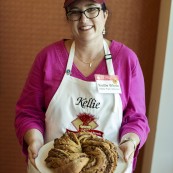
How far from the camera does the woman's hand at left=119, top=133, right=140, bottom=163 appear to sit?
0.84 m

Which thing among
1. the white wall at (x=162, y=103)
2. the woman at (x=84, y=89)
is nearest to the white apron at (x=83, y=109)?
the woman at (x=84, y=89)

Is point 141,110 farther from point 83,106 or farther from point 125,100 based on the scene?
point 83,106

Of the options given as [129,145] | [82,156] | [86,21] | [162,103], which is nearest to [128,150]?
[129,145]

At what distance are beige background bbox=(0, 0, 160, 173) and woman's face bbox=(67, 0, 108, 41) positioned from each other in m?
0.39

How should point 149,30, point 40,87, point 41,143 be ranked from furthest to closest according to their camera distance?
point 149,30 < point 40,87 < point 41,143

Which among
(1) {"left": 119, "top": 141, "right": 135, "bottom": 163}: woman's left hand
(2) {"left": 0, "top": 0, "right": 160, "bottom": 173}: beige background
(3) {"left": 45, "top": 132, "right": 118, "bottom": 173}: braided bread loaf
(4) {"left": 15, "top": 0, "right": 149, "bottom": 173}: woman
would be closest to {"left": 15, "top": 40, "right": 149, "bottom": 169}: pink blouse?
(4) {"left": 15, "top": 0, "right": 149, "bottom": 173}: woman

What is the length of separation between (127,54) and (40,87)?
0.99ft

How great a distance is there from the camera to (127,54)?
1.04 m

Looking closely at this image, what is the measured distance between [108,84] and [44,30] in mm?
552

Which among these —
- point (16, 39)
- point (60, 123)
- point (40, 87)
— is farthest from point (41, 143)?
point (16, 39)

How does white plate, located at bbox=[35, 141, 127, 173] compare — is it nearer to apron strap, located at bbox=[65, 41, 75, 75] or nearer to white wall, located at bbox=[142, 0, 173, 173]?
apron strap, located at bbox=[65, 41, 75, 75]

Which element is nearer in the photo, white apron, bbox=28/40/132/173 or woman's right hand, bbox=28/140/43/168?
woman's right hand, bbox=28/140/43/168

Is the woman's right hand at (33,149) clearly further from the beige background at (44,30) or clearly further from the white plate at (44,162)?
the beige background at (44,30)

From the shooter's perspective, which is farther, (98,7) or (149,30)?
(149,30)
